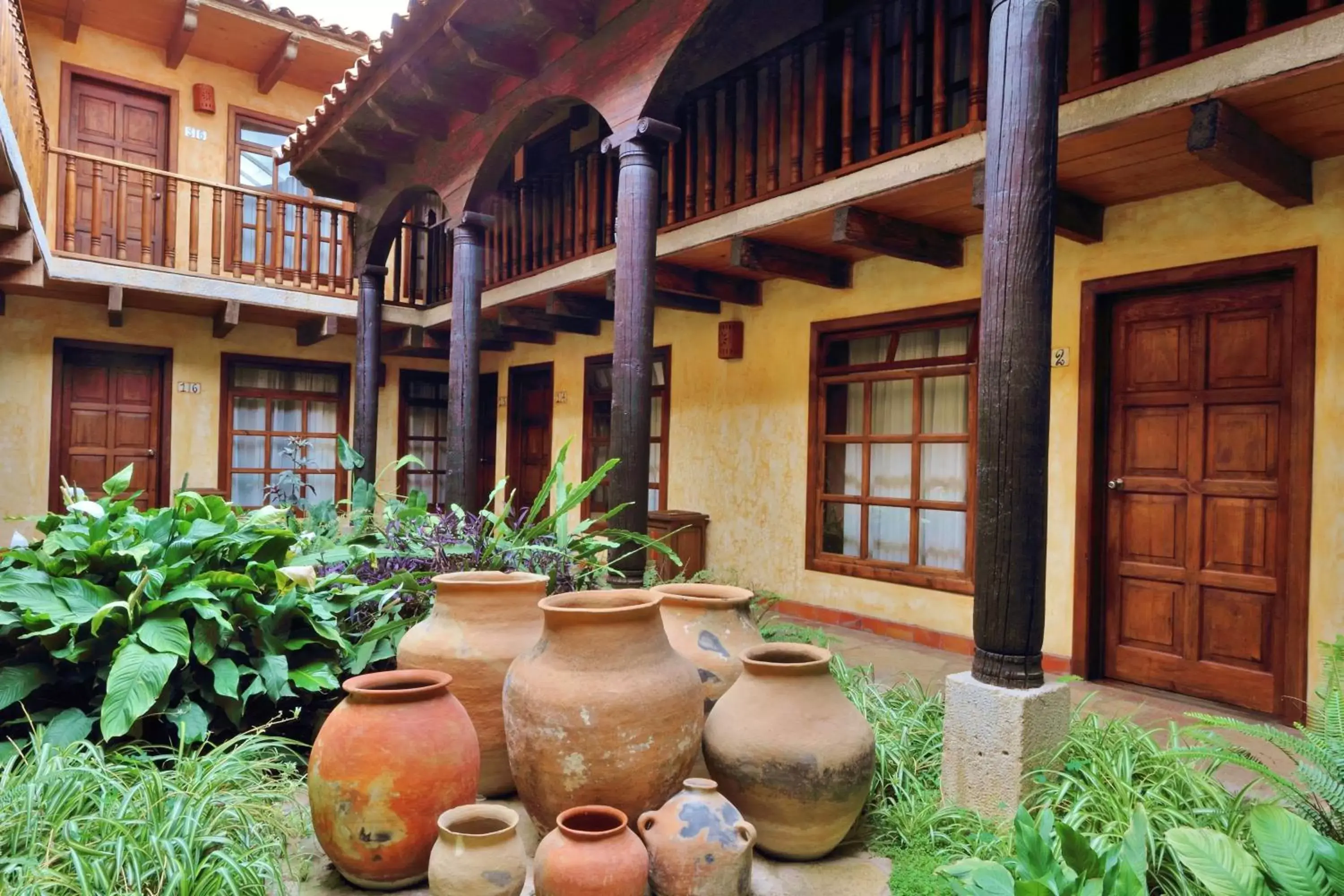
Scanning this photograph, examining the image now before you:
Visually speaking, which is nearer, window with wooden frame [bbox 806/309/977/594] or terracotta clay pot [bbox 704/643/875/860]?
terracotta clay pot [bbox 704/643/875/860]

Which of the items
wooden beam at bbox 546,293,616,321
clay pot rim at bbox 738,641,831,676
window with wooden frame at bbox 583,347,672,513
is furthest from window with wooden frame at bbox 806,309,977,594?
clay pot rim at bbox 738,641,831,676

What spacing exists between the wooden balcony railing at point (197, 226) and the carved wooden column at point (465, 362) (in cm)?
301

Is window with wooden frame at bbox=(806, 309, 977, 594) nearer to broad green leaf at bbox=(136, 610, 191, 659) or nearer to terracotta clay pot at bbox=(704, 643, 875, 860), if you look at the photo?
terracotta clay pot at bbox=(704, 643, 875, 860)

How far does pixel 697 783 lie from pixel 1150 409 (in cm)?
334

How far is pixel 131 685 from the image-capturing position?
2.61m

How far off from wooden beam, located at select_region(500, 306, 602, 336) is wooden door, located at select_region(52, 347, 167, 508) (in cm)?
416

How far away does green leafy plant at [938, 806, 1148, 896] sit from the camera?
1705mm

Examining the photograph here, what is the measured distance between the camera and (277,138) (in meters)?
9.54

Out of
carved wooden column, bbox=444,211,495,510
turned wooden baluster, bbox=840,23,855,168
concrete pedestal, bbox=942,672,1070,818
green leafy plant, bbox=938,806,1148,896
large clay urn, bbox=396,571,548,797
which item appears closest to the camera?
green leafy plant, bbox=938,806,1148,896

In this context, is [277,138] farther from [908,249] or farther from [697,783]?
[697,783]

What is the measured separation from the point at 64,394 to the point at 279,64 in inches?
167

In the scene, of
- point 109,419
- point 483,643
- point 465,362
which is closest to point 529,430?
point 465,362

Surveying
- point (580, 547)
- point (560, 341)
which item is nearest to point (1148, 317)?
point (580, 547)

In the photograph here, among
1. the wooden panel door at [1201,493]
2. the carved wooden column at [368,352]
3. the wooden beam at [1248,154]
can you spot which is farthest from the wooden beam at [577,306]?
the wooden beam at [1248,154]
